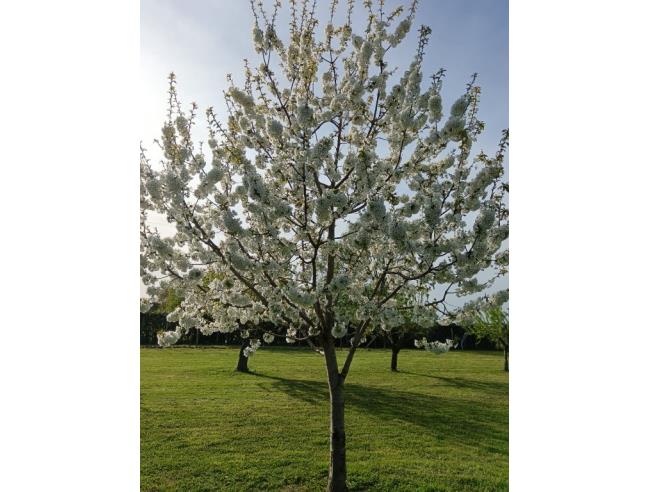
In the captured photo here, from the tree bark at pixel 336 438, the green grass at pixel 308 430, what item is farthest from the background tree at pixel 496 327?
the tree bark at pixel 336 438

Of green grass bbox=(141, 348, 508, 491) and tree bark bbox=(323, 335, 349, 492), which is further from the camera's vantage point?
green grass bbox=(141, 348, 508, 491)

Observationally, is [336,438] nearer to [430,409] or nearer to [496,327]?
[430,409]

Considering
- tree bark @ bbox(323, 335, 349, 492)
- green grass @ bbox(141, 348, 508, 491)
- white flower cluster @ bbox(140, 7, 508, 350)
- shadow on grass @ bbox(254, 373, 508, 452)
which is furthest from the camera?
shadow on grass @ bbox(254, 373, 508, 452)

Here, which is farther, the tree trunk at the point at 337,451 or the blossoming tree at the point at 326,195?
the tree trunk at the point at 337,451

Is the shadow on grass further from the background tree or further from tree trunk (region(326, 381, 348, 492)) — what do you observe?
the background tree

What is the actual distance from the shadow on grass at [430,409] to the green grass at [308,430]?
0.01 meters

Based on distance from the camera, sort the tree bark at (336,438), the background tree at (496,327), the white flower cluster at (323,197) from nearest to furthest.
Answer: the white flower cluster at (323,197) < the tree bark at (336,438) < the background tree at (496,327)

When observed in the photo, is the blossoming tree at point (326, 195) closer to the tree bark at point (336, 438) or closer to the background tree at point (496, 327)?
the tree bark at point (336, 438)

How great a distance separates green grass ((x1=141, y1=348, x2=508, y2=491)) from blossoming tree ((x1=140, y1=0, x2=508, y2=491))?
2.84 ft

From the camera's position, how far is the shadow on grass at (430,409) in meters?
4.74

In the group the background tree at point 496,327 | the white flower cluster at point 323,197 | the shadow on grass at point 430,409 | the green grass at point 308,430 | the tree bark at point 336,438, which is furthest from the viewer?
the background tree at point 496,327

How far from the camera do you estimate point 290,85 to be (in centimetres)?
289

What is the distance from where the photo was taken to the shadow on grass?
4.74 meters

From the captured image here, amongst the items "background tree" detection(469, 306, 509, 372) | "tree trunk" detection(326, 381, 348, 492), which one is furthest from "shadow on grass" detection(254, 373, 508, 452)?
"background tree" detection(469, 306, 509, 372)
